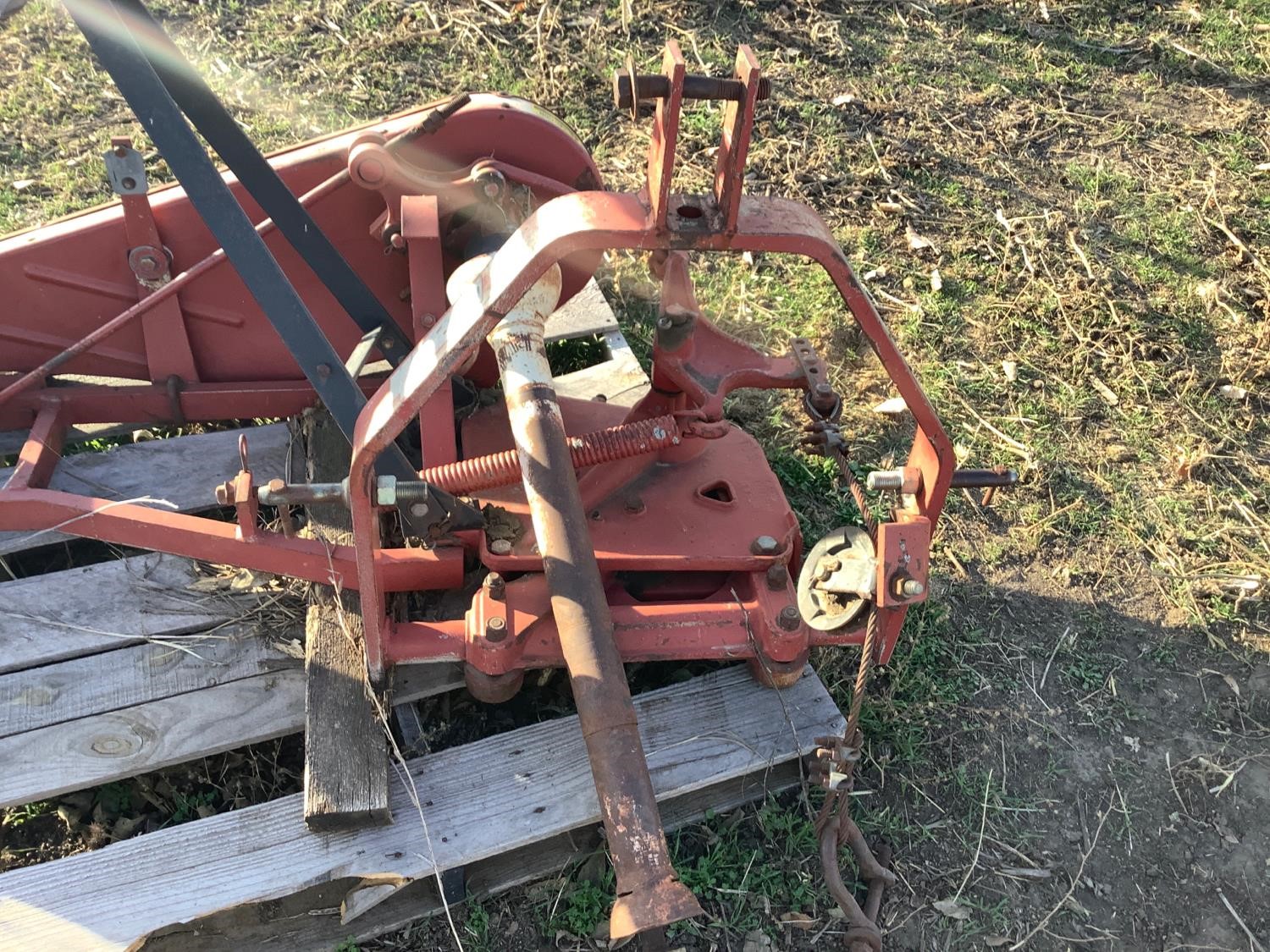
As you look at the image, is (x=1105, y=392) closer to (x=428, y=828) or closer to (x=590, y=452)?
(x=590, y=452)

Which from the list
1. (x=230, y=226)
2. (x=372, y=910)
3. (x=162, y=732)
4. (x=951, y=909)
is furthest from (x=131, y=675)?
(x=951, y=909)

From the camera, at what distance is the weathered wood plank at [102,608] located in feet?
8.11

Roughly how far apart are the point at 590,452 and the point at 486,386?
75 cm

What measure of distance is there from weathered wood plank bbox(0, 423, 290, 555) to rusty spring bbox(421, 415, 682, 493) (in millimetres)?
910

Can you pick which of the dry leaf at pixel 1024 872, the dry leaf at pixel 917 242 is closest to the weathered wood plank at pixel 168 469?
the dry leaf at pixel 1024 872

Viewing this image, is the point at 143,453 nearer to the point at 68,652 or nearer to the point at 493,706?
the point at 68,652

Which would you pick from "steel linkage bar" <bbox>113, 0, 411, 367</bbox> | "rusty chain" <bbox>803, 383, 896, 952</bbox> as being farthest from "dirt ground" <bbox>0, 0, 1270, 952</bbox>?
"steel linkage bar" <bbox>113, 0, 411, 367</bbox>

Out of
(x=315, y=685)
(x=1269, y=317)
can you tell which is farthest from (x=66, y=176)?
(x=1269, y=317)

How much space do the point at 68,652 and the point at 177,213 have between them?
1.19 meters

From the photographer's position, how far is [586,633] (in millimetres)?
1927

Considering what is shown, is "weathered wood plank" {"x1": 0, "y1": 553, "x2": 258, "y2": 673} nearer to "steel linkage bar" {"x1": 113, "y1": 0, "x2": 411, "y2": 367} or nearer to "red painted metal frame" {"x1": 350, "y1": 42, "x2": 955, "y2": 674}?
"red painted metal frame" {"x1": 350, "y1": 42, "x2": 955, "y2": 674}

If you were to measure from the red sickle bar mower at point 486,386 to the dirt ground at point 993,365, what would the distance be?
1.63 feet

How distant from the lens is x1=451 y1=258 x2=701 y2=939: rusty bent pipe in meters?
1.68

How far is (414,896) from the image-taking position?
2.30 metres
